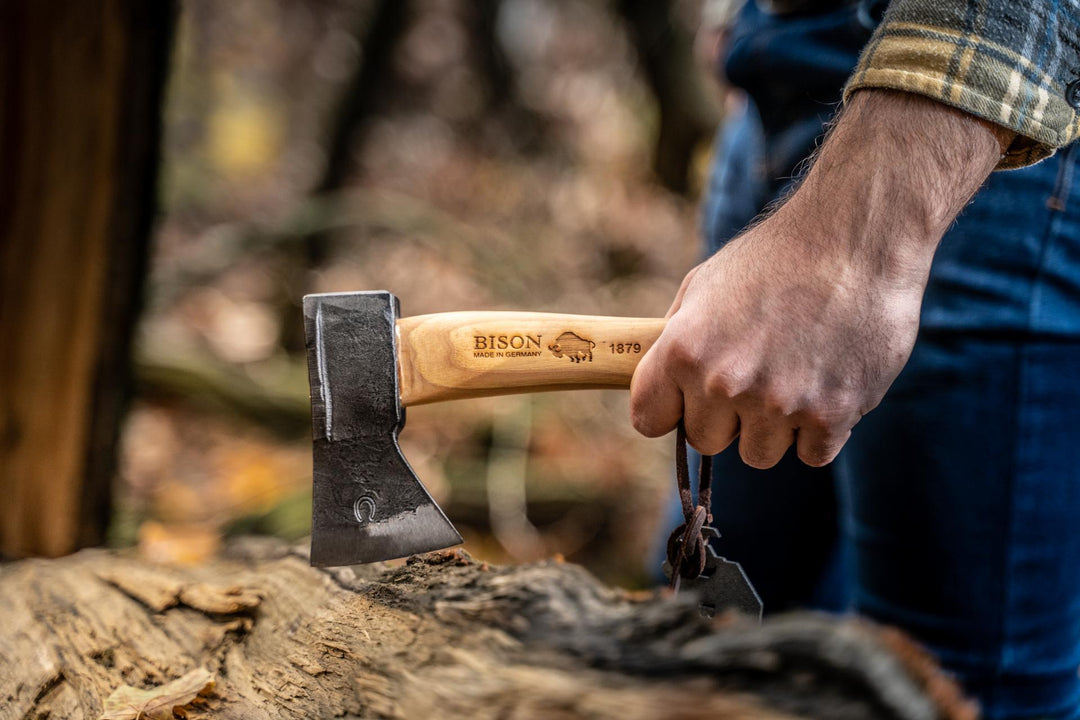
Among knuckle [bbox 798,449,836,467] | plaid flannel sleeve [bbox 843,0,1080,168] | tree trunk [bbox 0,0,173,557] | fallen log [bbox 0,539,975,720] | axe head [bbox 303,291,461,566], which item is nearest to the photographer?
fallen log [bbox 0,539,975,720]

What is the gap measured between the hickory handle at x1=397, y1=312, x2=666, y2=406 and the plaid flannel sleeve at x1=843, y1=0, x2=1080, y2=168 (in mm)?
554

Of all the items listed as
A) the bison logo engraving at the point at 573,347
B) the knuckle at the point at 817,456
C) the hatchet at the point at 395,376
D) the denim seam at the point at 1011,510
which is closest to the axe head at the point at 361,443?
the hatchet at the point at 395,376

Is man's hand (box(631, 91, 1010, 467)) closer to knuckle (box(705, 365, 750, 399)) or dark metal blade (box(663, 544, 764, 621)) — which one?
knuckle (box(705, 365, 750, 399))

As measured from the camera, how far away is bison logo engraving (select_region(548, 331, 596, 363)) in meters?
1.40

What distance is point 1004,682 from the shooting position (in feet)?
4.69

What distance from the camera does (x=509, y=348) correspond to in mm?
1397

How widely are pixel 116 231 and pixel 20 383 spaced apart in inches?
19.3

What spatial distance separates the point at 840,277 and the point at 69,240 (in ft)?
6.25

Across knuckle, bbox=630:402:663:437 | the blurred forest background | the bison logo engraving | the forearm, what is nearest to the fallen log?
knuckle, bbox=630:402:663:437

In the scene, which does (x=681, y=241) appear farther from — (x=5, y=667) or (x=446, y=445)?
(x=5, y=667)

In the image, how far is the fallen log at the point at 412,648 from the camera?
0.81 m

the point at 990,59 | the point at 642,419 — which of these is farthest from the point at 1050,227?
the point at 642,419

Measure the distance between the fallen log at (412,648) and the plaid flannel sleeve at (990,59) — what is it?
725mm

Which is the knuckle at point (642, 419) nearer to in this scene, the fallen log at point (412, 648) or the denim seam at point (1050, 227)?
the fallen log at point (412, 648)
